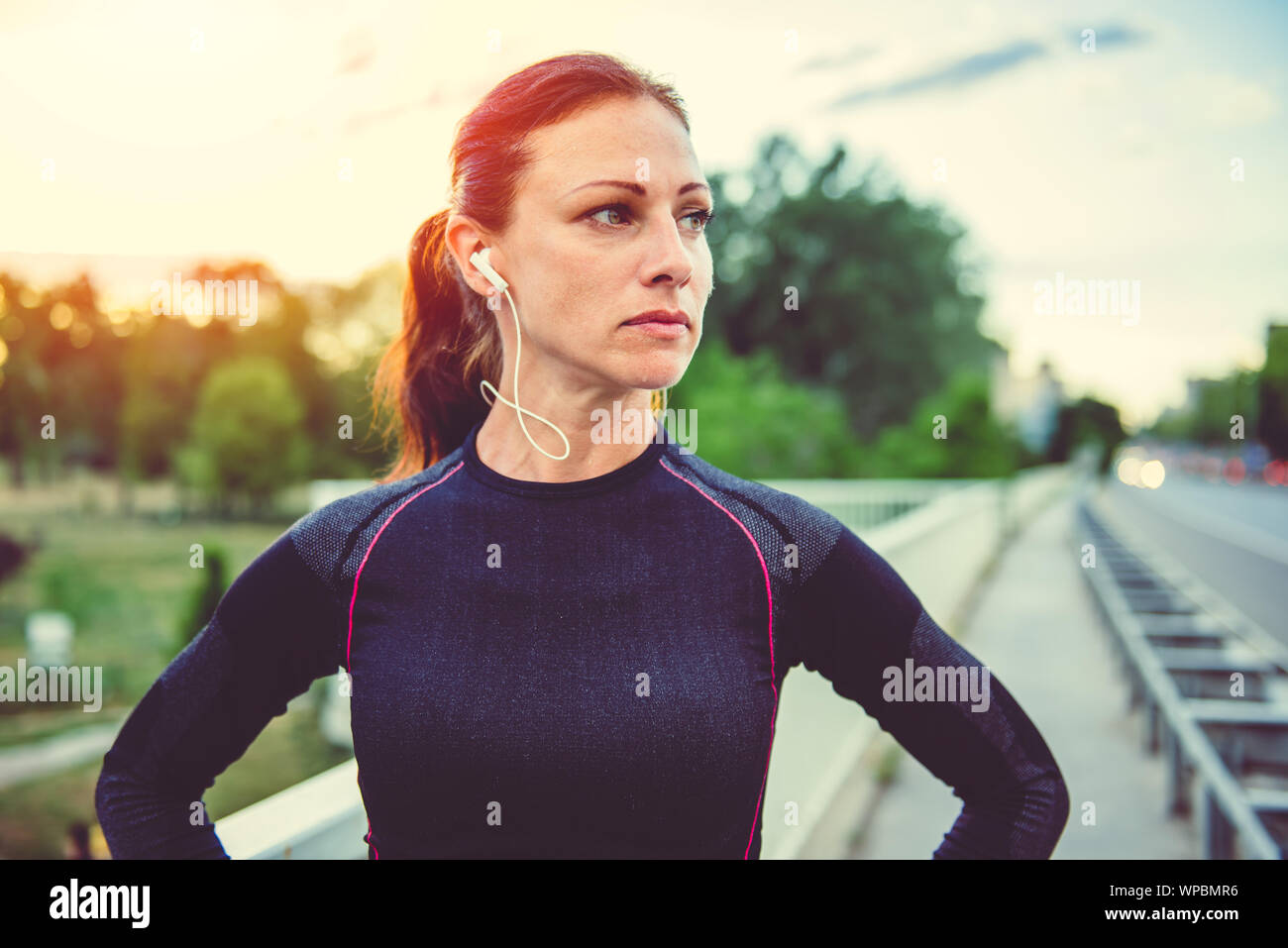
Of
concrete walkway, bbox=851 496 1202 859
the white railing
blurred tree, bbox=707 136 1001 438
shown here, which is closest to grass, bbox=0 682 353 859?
the white railing

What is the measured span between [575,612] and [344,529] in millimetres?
387

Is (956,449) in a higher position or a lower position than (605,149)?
lower

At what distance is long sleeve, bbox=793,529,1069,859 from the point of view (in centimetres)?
136

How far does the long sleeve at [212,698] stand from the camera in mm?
1415

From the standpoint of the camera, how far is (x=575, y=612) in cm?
134

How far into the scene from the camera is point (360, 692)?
1.37 m

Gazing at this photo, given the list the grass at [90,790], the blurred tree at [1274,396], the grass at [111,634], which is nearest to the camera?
the grass at [90,790]

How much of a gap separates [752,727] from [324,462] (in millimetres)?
27446

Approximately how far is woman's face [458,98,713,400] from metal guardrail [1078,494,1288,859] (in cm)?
252

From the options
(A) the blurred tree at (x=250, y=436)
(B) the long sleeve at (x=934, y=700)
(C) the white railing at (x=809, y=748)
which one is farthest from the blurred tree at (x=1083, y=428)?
(B) the long sleeve at (x=934, y=700)

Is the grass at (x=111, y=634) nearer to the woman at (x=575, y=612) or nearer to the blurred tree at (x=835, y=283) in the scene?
the woman at (x=575, y=612)

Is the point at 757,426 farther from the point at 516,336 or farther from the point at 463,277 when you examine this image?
the point at 516,336

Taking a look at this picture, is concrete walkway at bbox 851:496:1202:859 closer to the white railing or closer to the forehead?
the white railing

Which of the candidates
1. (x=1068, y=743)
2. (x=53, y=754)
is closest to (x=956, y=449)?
(x=1068, y=743)
